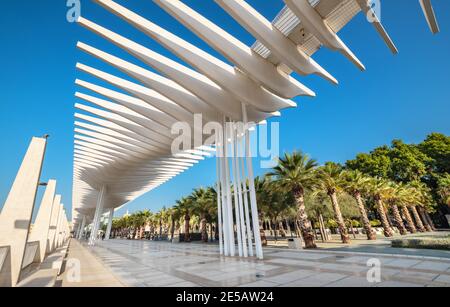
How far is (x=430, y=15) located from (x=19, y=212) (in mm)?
12841

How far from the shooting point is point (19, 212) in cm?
652

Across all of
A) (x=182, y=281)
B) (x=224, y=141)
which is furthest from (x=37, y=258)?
(x=224, y=141)

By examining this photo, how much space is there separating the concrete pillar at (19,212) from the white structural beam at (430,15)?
39.3 ft

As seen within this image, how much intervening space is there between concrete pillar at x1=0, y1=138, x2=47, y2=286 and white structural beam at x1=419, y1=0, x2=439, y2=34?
1199 cm

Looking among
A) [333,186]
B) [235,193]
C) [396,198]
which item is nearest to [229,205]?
[235,193]

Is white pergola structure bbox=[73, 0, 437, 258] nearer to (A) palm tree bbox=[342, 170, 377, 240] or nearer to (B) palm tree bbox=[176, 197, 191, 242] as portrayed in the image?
(A) palm tree bbox=[342, 170, 377, 240]

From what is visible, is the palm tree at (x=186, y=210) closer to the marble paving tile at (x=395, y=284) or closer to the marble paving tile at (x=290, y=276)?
the marble paving tile at (x=290, y=276)

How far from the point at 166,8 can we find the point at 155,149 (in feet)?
49.7

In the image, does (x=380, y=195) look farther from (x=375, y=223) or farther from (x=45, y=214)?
(x=45, y=214)

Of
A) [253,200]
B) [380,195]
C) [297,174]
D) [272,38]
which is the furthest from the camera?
[380,195]

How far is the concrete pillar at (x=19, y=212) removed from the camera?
6293 millimetres

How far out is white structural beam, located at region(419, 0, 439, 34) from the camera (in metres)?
6.00
